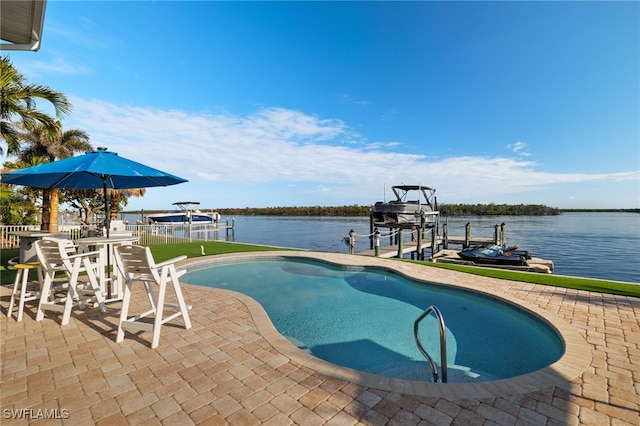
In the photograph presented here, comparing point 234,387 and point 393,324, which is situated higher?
point 234,387

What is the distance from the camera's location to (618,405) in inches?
87.1

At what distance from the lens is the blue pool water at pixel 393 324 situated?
3525 mm

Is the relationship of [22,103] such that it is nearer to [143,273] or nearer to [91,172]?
[91,172]

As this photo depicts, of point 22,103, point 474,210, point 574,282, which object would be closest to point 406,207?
point 574,282

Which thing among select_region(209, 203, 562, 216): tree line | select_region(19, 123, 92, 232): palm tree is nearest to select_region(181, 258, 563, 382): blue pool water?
select_region(19, 123, 92, 232): palm tree

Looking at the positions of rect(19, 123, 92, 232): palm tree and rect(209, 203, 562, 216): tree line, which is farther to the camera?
rect(209, 203, 562, 216): tree line

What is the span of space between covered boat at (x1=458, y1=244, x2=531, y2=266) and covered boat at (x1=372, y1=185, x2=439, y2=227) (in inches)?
240

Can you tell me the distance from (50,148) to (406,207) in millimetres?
22354

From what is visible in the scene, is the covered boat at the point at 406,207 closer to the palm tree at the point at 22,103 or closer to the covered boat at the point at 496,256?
the covered boat at the point at 496,256

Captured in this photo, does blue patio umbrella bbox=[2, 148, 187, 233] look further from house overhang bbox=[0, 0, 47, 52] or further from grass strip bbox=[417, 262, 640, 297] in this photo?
grass strip bbox=[417, 262, 640, 297]

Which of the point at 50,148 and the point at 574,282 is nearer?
the point at 574,282

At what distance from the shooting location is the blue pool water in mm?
3525

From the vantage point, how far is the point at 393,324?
4750 millimetres

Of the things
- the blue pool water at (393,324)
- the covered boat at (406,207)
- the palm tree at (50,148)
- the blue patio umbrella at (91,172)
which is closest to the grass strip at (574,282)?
the blue pool water at (393,324)
